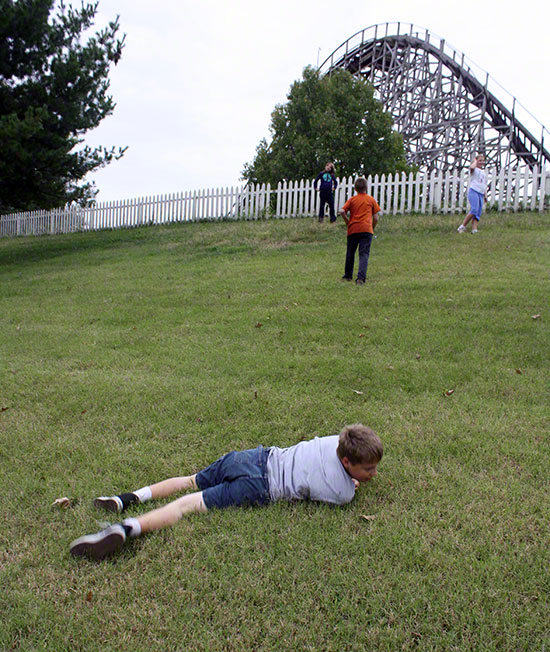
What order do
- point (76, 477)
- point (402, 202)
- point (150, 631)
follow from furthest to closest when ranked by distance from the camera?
1. point (402, 202)
2. point (76, 477)
3. point (150, 631)

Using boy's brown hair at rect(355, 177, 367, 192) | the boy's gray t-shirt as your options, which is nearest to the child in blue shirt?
boy's brown hair at rect(355, 177, 367, 192)

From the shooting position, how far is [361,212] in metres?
8.32

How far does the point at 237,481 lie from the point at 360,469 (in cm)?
72

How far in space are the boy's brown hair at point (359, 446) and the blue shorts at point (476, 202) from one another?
10.2 metres

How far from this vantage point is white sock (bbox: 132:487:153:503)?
2.96 m

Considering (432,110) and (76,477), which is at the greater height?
(432,110)

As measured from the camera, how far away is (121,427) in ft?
13.3

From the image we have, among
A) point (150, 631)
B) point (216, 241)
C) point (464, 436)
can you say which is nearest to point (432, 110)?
point (216, 241)

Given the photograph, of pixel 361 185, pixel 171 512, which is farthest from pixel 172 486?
pixel 361 185

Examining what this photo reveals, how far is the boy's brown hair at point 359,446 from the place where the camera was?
2760 mm

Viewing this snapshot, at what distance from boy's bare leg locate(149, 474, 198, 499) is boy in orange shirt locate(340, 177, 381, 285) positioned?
5652mm

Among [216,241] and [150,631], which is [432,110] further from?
[150,631]

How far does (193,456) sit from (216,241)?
11.2 metres

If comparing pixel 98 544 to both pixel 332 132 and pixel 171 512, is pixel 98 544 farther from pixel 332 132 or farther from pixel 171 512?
pixel 332 132
